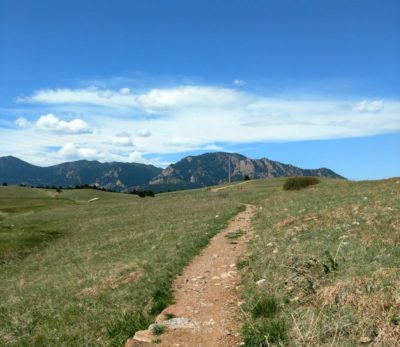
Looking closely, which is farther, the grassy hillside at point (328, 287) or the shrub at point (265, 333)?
the shrub at point (265, 333)

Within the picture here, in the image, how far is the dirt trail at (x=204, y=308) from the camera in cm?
984

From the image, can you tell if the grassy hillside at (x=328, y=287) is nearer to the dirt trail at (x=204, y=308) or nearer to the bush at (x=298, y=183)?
the dirt trail at (x=204, y=308)

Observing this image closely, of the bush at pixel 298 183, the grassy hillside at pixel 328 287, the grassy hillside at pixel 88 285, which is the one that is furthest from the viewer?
the bush at pixel 298 183

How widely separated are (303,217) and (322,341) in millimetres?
16185

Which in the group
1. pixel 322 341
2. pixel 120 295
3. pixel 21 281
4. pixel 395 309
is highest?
pixel 395 309

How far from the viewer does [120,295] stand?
48.1 ft

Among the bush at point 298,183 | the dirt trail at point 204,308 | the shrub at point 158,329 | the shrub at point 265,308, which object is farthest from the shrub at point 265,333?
the bush at point 298,183

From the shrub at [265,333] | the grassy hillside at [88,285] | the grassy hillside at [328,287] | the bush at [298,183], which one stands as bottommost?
the grassy hillside at [88,285]

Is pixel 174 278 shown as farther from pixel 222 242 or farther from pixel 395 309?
pixel 395 309

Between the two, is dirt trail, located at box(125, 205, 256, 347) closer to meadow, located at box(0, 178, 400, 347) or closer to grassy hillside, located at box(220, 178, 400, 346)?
meadow, located at box(0, 178, 400, 347)

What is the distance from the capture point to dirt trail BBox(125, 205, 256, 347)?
9836 millimetres

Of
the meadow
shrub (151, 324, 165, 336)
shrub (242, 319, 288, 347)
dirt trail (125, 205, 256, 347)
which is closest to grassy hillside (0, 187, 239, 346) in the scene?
the meadow

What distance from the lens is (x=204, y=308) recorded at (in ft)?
39.8

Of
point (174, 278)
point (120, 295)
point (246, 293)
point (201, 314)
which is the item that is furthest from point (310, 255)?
point (120, 295)
